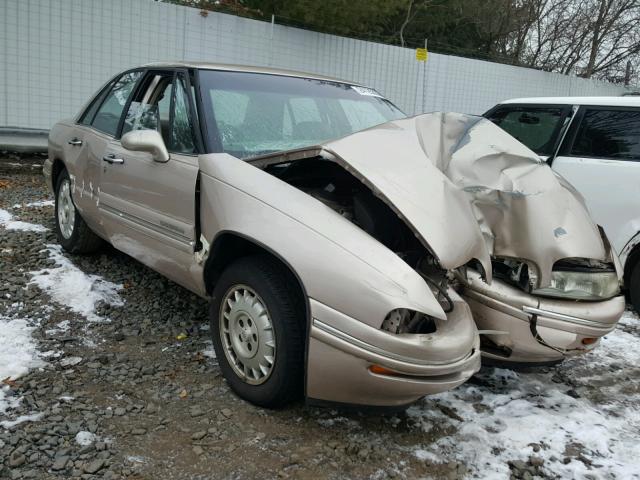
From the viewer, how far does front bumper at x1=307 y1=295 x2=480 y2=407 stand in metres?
2.29

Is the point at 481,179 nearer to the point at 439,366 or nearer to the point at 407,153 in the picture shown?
the point at 407,153

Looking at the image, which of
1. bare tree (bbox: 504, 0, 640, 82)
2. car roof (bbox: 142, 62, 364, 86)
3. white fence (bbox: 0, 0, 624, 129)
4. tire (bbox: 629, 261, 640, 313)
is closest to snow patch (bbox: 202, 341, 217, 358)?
car roof (bbox: 142, 62, 364, 86)

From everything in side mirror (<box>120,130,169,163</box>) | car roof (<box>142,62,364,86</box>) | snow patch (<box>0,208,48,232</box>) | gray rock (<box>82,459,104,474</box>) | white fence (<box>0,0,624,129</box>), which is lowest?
gray rock (<box>82,459,104,474</box>)

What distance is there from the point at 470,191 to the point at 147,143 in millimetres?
1789

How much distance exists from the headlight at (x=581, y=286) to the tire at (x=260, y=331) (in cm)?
125

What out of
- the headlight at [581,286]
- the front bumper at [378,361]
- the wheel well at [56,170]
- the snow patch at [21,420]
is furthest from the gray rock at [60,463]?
the wheel well at [56,170]

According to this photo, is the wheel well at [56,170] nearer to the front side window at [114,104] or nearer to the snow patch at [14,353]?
the front side window at [114,104]

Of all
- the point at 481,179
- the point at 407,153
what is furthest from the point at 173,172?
the point at 481,179

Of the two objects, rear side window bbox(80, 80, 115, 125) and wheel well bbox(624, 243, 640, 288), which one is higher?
rear side window bbox(80, 80, 115, 125)

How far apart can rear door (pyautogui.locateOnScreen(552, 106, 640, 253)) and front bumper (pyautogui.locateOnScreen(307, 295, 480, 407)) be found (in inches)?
104

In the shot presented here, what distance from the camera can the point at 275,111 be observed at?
3.57m

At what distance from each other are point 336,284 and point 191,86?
1.77m

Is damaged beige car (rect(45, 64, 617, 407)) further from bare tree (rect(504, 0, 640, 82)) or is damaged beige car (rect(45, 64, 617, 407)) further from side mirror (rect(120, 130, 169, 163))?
bare tree (rect(504, 0, 640, 82))

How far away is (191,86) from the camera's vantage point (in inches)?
135
